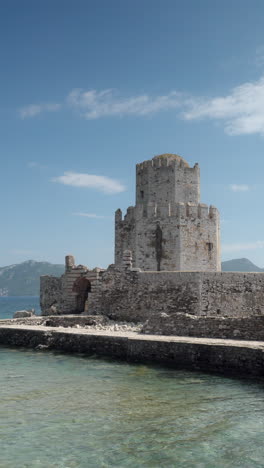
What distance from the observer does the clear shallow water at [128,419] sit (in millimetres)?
6375

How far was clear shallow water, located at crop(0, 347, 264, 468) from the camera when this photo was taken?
251 inches

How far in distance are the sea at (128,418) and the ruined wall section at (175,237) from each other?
12.1 metres

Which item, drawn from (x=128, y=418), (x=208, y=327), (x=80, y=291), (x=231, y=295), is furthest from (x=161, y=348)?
(x=80, y=291)

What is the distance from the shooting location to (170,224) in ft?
78.1

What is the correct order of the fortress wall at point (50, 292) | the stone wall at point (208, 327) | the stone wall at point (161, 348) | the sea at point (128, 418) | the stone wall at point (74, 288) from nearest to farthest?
the sea at point (128, 418)
the stone wall at point (161, 348)
the stone wall at point (208, 327)
the stone wall at point (74, 288)
the fortress wall at point (50, 292)

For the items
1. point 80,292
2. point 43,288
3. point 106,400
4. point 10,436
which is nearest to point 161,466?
point 10,436

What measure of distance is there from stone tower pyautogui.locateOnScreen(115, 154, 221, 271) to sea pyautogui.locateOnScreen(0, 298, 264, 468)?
40.2 ft

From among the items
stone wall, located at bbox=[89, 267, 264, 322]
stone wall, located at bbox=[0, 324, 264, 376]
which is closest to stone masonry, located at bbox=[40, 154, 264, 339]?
stone wall, located at bbox=[89, 267, 264, 322]

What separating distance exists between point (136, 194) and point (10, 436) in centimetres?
2051

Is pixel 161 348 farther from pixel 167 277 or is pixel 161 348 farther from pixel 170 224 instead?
pixel 170 224

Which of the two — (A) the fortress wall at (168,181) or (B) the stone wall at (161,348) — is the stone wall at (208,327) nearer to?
(B) the stone wall at (161,348)

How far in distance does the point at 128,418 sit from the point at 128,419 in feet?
0.17

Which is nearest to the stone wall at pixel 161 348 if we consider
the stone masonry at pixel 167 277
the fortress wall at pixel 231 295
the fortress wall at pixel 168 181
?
the stone masonry at pixel 167 277

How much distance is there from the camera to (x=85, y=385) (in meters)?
10.4
